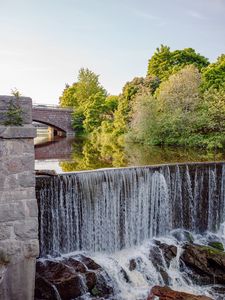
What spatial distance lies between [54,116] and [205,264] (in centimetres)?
3043

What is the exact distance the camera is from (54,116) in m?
36.1

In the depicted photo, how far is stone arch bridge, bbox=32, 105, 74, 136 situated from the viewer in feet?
115

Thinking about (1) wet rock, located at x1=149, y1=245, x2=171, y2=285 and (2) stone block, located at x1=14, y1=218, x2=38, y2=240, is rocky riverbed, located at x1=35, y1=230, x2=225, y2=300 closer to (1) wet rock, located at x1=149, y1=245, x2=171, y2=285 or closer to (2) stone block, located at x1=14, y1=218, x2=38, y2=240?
(1) wet rock, located at x1=149, y1=245, x2=171, y2=285

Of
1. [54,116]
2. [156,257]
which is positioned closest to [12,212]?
[156,257]

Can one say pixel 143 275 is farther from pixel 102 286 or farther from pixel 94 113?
pixel 94 113

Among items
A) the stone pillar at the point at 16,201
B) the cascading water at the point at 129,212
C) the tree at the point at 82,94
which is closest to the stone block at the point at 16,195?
the stone pillar at the point at 16,201

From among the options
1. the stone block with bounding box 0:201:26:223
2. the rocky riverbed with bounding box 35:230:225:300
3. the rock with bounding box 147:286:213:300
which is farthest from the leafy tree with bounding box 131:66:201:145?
the stone block with bounding box 0:201:26:223

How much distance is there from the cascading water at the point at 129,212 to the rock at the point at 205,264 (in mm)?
261

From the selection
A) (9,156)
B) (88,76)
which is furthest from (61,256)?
(88,76)

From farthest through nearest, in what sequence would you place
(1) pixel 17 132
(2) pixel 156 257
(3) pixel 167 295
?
(2) pixel 156 257, (3) pixel 167 295, (1) pixel 17 132

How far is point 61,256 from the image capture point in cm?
749

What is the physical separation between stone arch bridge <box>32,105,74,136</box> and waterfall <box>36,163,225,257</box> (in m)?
27.1

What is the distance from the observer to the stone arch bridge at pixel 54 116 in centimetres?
3509

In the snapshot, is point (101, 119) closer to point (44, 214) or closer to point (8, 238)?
point (44, 214)
